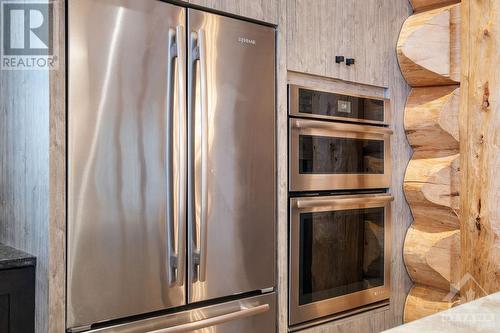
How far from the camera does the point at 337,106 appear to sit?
2318mm

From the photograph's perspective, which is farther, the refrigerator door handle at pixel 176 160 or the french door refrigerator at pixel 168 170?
the refrigerator door handle at pixel 176 160

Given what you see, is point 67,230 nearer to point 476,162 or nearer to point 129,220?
point 129,220

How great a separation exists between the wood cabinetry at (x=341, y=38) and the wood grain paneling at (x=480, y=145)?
430 millimetres

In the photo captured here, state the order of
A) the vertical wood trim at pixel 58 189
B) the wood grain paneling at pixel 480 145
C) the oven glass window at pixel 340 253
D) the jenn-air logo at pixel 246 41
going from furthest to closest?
the wood grain paneling at pixel 480 145 → the oven glass window at pixel 340 253 → the jenn-air logo at pixel 246 41 → the vertical wood trim at pixel 58 189

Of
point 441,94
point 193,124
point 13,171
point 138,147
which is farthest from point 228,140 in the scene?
point 441,94

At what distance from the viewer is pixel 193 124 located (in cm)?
179

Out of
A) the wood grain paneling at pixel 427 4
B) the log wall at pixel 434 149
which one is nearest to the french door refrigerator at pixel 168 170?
the log wall at pixel 434 149

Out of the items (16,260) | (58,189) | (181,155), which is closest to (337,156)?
(181,155)

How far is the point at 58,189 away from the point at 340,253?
142 centimetres

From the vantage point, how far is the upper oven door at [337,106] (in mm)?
2145

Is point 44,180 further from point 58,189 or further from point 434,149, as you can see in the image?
point 434,149

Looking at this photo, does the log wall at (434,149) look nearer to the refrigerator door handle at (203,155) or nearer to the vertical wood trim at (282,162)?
the vertical wood trim at (282,162)

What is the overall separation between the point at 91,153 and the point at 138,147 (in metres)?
0.17

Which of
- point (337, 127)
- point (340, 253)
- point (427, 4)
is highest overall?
point (427, 4)
